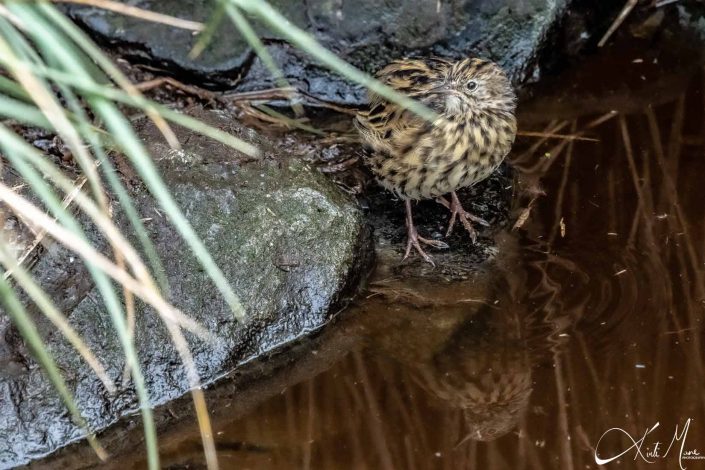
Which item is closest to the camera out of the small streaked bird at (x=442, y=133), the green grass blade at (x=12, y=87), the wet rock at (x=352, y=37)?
the green grass blade at (x=12, y=87)

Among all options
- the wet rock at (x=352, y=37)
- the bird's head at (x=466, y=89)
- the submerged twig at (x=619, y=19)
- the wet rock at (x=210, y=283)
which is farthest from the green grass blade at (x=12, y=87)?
the submerged twig at (x=619, y=19)

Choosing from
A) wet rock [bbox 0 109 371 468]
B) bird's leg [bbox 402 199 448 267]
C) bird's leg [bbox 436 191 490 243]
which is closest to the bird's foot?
bird's leg [bbox 402 199 448 267]

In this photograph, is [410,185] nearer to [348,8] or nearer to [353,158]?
[353,158]

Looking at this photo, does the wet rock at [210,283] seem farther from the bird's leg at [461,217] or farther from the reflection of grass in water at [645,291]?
the reflection of grass in water at [645,291]

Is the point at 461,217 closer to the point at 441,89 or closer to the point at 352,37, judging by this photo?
the point at 441,89

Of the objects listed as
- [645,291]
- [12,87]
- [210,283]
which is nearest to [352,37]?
[210,283]

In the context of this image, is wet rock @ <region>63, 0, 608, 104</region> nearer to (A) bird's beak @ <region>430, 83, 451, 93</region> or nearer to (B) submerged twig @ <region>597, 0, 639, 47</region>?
(B) submerged twig @ <region>597, 0, 639, 47</region>
